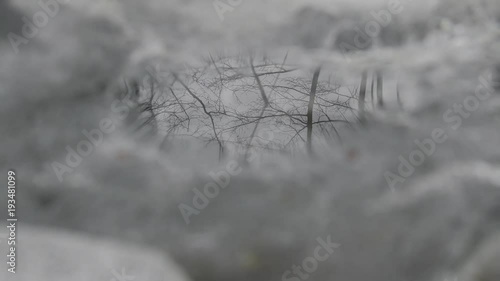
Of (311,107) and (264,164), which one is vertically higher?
(311,107)

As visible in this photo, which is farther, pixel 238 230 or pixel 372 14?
pixel 372 14

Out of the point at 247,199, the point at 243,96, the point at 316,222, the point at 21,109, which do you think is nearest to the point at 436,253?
the point at 316,222

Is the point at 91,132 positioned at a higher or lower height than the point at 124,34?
lower

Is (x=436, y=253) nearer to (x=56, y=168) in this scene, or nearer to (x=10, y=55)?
(x=56, y=168)

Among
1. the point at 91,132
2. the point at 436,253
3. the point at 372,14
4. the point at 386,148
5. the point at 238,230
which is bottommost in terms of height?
the point at 436,253

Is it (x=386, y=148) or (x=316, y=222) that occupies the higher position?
(x=386, y=148)

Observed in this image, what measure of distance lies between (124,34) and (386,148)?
0.67 m

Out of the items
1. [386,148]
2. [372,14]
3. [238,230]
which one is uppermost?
[372,14]

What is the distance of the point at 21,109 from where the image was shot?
→ 104 cm

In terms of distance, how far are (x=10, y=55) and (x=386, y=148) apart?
89cm

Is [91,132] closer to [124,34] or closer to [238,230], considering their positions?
[124,34]

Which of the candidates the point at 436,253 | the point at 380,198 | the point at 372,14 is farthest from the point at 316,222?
the point at 372,14

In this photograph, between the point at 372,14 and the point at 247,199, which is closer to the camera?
the point at 247,199

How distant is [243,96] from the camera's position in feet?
3.64
